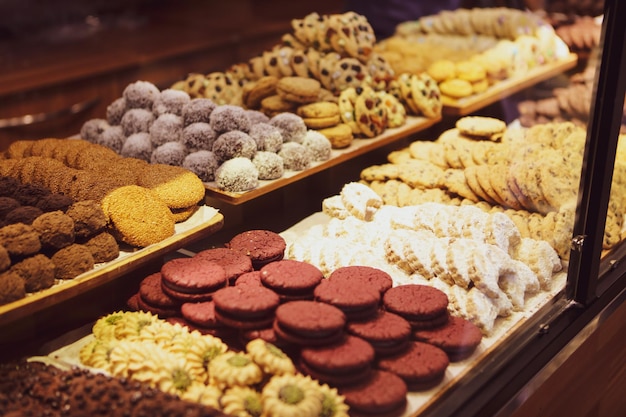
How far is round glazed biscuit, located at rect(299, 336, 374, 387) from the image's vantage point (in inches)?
65.7

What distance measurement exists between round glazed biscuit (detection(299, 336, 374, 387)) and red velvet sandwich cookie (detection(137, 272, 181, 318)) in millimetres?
476

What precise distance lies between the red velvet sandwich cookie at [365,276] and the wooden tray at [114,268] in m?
0.50

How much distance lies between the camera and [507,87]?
4.08 m

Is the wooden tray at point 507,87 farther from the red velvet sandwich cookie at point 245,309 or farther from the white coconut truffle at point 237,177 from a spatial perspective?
the red velvet sandwich cookie at point 245,309

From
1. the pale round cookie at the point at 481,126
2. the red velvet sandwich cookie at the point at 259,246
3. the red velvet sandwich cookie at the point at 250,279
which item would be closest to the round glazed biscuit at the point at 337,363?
the red velvet sandwich cookie at the point at 250,279

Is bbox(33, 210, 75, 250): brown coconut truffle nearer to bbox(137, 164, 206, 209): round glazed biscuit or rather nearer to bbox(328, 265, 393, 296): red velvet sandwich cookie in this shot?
bbox(137, 164, 206, 209): round glazed biscuit

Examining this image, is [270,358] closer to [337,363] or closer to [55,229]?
[337,363]

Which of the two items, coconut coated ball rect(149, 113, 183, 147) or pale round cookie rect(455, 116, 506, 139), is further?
pale round cookie rect(455, 116, 506, 139)

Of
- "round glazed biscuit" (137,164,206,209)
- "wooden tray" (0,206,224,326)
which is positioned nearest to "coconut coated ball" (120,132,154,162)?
"round glazed biscuit" (137,164,206,209)

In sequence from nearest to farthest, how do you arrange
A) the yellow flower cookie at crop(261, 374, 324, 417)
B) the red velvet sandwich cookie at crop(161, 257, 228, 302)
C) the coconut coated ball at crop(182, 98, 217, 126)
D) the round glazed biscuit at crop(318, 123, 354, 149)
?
the yellow flower cookie at crop(261, 374, 324, 417) < the red velvet sandwich cookie at crop(161, 257, 228, 302) < the coconut coated ball at crop(182, 98, 217, 126) < the round glazed biscuit at crop(318, 123, 354, 149)

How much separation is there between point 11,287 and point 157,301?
0.39 m

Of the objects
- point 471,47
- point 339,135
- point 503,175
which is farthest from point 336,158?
point 471,47

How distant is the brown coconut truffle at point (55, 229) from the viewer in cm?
193

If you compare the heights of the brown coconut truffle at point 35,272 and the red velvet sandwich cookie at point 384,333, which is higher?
the brown coconut truffle at point 35,272
